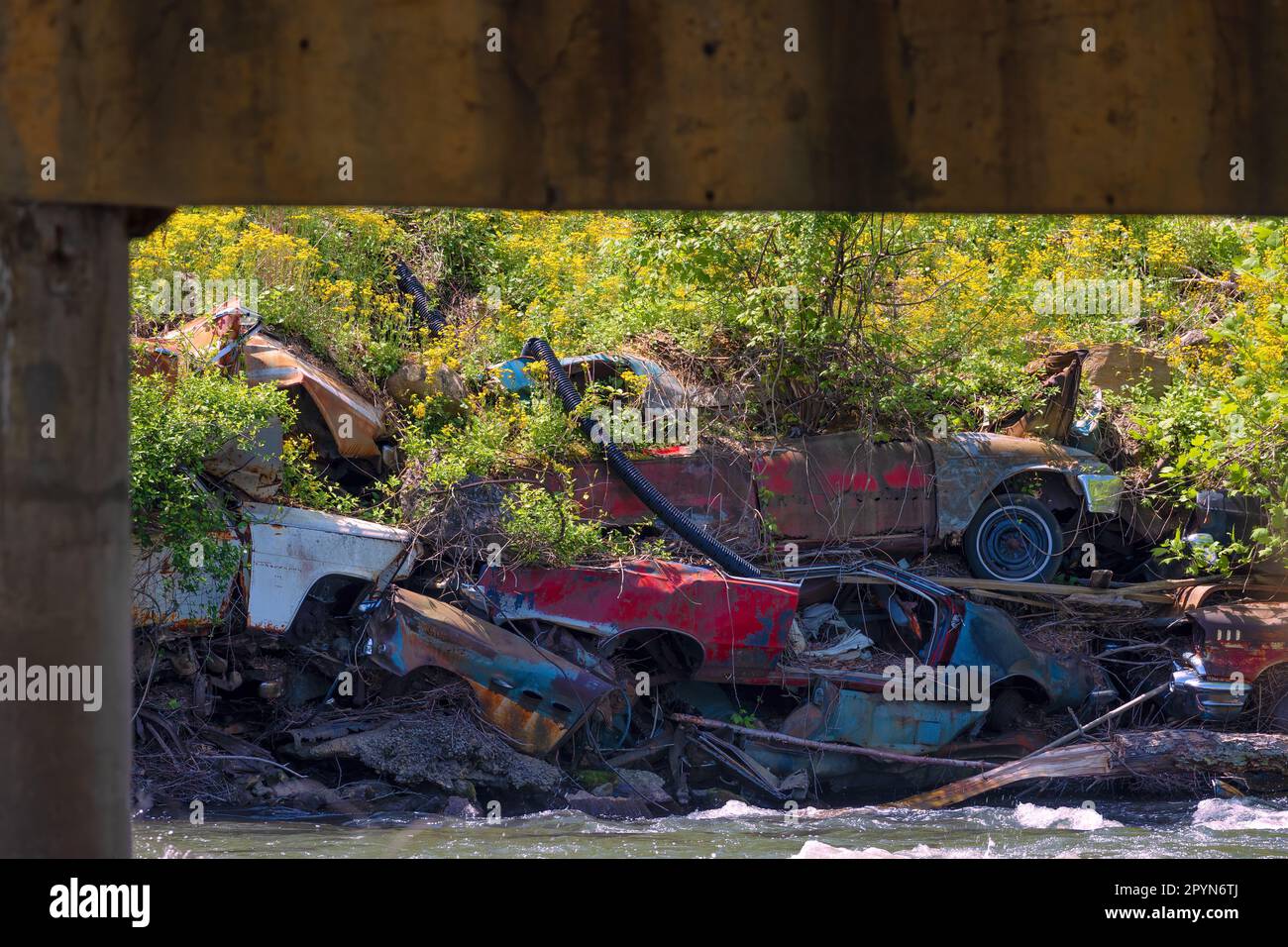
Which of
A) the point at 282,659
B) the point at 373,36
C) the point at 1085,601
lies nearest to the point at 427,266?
the point at 282,659

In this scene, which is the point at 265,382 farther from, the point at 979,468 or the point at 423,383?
the point at 979,468

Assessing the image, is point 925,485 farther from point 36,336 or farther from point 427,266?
point 36,336

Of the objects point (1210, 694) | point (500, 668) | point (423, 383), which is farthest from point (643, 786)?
point (1210, 694)

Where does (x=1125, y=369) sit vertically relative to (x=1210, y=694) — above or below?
above

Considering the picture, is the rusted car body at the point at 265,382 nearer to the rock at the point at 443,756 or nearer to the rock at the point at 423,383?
the rock at the point at 423,383

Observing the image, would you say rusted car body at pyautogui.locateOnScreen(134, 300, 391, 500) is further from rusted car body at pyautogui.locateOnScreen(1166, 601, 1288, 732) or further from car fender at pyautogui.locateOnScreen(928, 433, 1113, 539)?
rusted car body at pyautogui.locateOnScreen(1166, 601, 1288, 732)

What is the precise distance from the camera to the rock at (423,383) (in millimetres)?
13602

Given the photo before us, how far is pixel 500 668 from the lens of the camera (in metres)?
10.5

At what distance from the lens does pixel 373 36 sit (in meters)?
3.67

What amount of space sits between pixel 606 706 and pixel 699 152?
25.9ft

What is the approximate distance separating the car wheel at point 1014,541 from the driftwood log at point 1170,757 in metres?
1.98

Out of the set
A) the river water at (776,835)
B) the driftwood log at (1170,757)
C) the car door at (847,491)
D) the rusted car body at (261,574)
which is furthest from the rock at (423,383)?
the driftwood log at (1170,757)

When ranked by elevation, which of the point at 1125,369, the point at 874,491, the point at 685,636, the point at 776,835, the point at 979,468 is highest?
the point at 1125,369

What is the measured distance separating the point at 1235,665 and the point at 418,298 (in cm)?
1008
